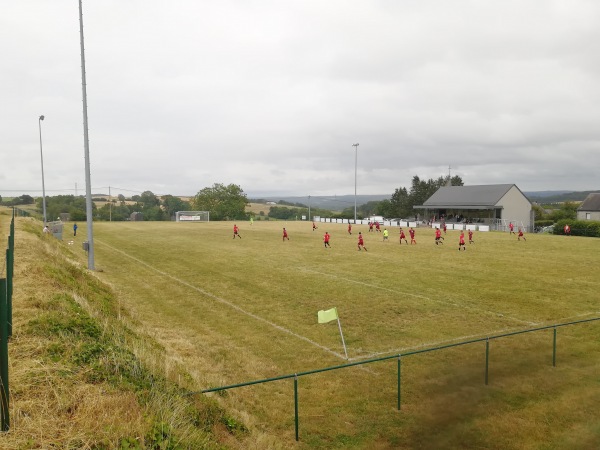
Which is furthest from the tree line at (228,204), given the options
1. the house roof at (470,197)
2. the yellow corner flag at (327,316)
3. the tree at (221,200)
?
the yellow corner flag at (327,316)

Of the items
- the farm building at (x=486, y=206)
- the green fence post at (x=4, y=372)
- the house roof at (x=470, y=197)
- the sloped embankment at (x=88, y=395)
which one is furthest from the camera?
the house roof at (x=470, y=197)

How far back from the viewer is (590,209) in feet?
282

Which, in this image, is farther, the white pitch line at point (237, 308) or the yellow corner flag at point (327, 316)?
the white pitch line at point (237, 308)

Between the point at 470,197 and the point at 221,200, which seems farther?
the point at 221,200

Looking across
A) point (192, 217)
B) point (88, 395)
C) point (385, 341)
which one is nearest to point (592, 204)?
point (192, 217)

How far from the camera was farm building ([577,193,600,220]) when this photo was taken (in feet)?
277

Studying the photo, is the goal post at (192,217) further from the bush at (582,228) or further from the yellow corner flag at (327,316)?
the yellow corner flag at (327,316)

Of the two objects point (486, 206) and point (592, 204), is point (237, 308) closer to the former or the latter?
point (486, 206)

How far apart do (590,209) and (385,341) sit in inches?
3554

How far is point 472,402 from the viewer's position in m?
9.95

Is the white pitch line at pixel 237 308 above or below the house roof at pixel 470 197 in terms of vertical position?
below

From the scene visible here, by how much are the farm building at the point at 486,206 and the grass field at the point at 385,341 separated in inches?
1597

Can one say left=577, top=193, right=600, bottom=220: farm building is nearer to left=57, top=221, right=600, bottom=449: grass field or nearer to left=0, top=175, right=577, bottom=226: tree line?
left=0, top=175, right=577, bottom=226: tree line

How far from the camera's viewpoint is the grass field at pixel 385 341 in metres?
9.12
